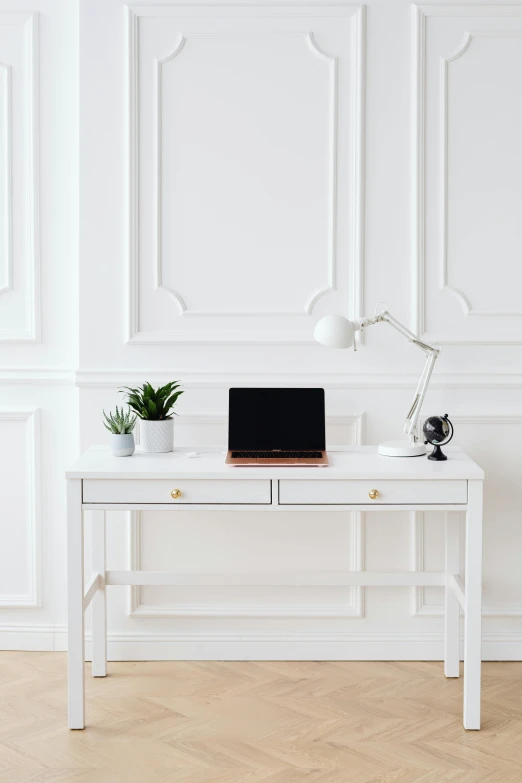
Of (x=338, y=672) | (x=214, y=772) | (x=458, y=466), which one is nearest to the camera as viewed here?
(x=214, y=772)

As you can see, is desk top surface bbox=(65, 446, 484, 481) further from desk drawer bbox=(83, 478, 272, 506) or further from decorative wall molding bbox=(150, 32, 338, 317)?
decorative wall molding bbox=(150, 32, 338, 317)

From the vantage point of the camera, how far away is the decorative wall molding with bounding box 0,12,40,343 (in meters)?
2.97

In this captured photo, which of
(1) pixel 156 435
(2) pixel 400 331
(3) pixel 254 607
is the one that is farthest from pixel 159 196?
(3) pixel 254 607

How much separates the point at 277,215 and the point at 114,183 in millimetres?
594

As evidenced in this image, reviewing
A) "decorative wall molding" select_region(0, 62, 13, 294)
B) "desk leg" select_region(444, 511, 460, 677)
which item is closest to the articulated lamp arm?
"desk leg" select_region(444, 511, 460, 677)

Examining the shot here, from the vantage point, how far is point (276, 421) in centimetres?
265

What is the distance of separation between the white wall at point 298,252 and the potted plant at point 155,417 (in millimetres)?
237

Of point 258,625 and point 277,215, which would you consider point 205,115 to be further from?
point 258,625

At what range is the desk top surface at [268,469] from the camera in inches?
94.7

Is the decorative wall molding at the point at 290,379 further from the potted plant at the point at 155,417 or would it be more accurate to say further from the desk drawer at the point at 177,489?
the desk drawer at the point at 177,489

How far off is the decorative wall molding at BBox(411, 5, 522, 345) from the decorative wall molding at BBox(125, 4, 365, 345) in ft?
0.62

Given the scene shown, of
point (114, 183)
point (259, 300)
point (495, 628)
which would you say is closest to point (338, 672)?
point (495, 628)

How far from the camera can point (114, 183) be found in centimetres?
291

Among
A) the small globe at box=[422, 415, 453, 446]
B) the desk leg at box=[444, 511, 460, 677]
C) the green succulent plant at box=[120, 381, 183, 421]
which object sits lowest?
the desk leg at box=[444, 511, 460, 677]
